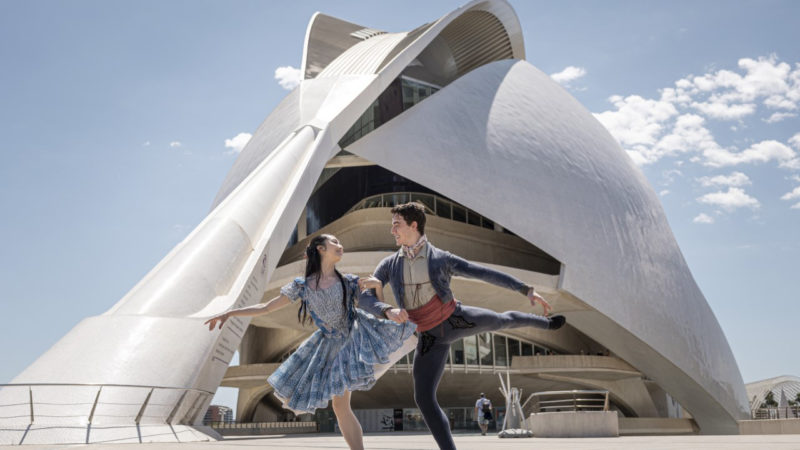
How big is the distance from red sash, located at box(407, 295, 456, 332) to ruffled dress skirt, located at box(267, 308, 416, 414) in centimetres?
5

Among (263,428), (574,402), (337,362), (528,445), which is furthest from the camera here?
(263,428)

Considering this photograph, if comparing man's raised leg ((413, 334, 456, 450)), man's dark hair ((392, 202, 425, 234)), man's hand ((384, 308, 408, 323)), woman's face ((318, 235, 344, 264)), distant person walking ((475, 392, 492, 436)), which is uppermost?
man's dark hair ((392, 202, 425, 234))

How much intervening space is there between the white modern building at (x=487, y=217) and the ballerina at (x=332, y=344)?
7679 millimetres

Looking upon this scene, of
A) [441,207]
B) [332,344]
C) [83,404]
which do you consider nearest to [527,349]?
[441,207]

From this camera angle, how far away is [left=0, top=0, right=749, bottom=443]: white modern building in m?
18.5

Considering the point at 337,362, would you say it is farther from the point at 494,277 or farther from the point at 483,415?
the point at 483,415

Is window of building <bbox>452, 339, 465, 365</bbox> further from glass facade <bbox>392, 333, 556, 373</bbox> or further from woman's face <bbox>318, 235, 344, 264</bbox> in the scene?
woman's face <bbox>318, 235, 344, 264</bbox>

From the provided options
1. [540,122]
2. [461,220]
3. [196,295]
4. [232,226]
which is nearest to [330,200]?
[461,220]

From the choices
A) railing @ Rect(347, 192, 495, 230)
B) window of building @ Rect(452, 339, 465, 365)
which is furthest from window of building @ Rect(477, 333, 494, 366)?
railing @ Rect(347, 192, 495, 230)

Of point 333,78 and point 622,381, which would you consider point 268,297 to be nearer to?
point 333,78

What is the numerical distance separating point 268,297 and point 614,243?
11.4 m

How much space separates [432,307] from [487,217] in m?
16.6

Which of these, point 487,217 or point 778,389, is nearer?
point 487,217

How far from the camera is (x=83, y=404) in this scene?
22.6 ft
